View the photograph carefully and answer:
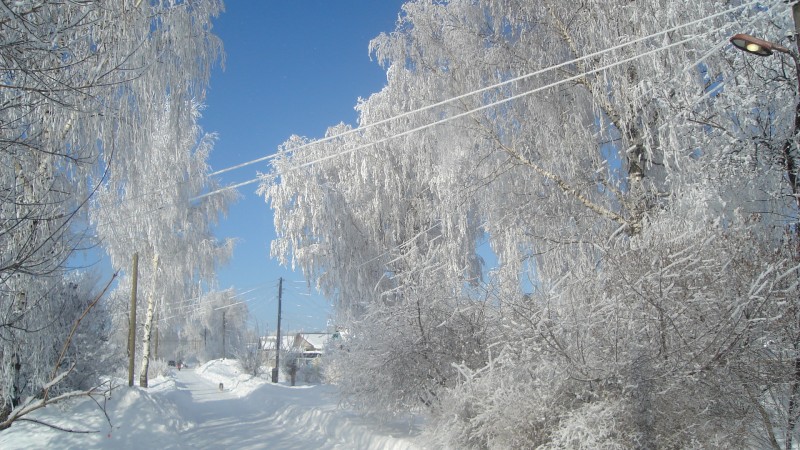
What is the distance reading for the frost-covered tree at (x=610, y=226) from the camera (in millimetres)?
5105

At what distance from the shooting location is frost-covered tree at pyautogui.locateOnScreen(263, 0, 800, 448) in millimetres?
5105

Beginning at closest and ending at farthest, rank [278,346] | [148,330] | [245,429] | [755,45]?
[755,45] → [245,429] → [148,330] → [278,346]

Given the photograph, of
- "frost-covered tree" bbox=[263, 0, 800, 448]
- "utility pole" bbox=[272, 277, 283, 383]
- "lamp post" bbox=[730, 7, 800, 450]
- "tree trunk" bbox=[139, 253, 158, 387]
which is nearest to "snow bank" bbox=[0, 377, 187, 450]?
"frost-covered tree" bbox=[263, 0, 800, 448]

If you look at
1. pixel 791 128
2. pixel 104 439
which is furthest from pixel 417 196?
pixel 791 128

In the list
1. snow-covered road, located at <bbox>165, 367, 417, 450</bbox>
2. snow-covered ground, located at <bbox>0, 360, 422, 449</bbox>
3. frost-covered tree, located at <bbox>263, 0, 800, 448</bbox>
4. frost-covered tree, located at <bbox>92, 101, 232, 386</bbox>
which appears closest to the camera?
frost-covered tree, located at <bbox>263, 0, 800, 448</bbox>

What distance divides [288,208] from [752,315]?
15.5 metres

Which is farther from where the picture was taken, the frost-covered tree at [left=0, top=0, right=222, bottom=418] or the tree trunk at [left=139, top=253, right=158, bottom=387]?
the tree trunk at [left=139, top=253, right=158, bottom=387]

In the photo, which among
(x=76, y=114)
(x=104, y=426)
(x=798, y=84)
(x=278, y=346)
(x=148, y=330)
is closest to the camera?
(x=798, y=84)

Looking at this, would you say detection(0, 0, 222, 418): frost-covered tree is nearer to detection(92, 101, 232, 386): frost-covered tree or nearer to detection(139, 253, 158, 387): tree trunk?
detection(92, 101, 232, 386): frost-covered tree

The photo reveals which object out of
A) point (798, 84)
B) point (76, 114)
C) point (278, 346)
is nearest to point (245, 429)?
point (76, 114)

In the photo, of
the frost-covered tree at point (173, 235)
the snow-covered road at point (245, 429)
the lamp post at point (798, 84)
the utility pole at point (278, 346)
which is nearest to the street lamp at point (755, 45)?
the lamp post at point (798, 84)

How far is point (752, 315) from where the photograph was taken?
497 cm

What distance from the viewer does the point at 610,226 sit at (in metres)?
9.37

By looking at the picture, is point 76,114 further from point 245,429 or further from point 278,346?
point 278,346
